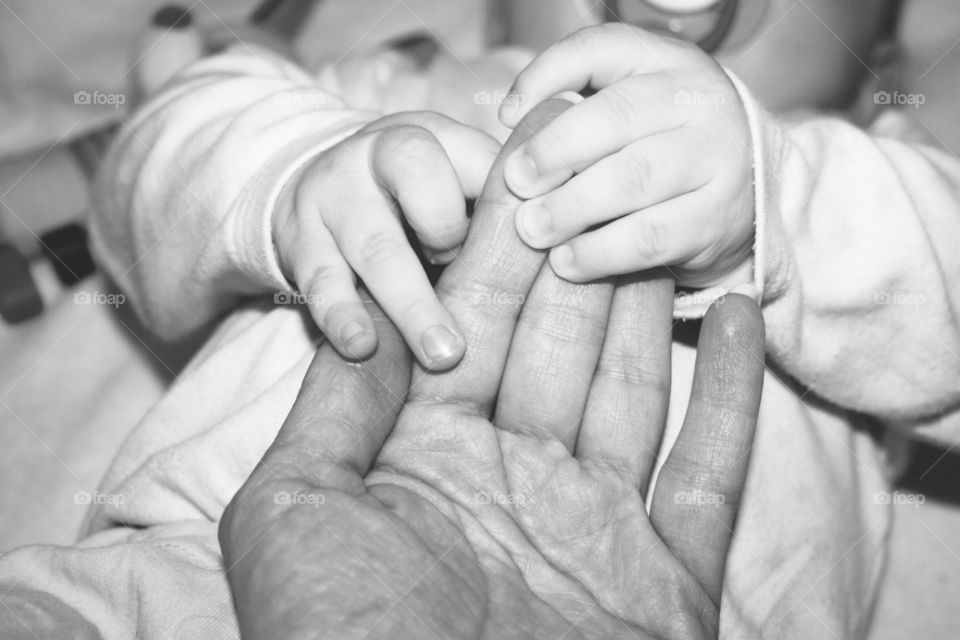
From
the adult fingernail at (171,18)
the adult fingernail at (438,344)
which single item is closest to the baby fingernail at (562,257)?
the adult fingernail at (438,344)

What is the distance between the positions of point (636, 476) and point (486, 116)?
0.58 metres

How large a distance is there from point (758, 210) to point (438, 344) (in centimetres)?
36

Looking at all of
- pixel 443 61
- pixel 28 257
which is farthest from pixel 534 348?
pixel 28 257

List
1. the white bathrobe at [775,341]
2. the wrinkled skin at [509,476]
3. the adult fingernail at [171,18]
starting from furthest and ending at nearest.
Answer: the adult fingernail at [171,18]
the white bathrobe at [775,341]
the wrinkled skin at [509,476]

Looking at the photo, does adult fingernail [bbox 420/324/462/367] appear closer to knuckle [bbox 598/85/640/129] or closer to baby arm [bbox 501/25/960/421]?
baby arm [bbox 501/25/960/421]

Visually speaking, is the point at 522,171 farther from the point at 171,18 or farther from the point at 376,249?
the point at 171,18

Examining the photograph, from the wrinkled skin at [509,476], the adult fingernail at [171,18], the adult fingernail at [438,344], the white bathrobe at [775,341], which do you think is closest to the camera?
the wrinkled skin at [509,476]

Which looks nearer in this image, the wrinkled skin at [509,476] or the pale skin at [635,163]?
the wrinkled skin at [509,476]

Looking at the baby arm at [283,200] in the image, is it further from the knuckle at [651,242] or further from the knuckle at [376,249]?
the knuckle at [651,242]

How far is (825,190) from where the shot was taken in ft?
2.93

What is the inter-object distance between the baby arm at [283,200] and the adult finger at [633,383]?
172mm

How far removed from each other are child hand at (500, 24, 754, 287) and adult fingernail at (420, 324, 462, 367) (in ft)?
0.40

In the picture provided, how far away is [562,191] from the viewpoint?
2.33ft

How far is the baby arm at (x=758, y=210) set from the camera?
721mm
